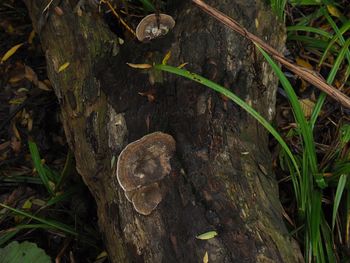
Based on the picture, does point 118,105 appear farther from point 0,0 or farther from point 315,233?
point 0,0

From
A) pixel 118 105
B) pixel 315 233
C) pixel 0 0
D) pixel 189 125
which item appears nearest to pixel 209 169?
pixel 189 125

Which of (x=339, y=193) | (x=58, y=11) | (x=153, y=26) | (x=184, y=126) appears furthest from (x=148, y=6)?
(x=339, y=193)

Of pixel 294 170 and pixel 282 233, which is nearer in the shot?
pixel 282 233

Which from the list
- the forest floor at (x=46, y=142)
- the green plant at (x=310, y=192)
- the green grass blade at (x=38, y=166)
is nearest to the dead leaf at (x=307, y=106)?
the forest floor at (x=46, y=142)

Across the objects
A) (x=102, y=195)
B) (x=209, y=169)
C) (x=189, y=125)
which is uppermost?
(x=189, y=125)

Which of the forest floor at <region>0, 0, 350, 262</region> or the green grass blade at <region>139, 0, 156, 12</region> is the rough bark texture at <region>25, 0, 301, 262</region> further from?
the forest floor at <region>0, 0, 350, 262</region>

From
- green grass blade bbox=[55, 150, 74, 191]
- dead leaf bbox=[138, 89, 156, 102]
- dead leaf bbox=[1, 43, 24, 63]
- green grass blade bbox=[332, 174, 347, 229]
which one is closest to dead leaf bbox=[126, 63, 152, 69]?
dead leaf bbox=[138, 89, 156, 102]
